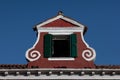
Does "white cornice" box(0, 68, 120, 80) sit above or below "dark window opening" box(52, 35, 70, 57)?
below

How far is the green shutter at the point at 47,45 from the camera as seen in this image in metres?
28.9

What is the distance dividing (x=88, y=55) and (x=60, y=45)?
2043 mm

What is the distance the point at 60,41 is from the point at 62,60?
1.74m

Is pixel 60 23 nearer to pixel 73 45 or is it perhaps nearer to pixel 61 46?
pixel 61 46

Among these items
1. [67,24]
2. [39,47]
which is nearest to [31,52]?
[39,47]

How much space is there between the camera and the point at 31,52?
2897cm

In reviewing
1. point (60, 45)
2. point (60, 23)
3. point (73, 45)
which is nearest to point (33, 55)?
point (60, 45)

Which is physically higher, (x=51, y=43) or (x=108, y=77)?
(x=51, y=43)

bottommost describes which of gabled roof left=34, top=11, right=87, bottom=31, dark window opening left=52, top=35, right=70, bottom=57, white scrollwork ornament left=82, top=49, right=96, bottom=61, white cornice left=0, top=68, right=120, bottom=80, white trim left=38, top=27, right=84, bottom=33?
white cornice left=0, top=68, right=120, bottom=80

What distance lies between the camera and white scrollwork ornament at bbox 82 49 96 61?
94.5ft

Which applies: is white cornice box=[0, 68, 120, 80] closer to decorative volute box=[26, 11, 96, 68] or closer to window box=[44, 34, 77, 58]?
decorative volute box=[26, 11, 96, 68]

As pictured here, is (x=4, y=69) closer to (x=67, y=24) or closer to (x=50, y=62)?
(x=50, y=62)

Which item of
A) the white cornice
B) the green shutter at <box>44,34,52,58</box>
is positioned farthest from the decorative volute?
the white cornice

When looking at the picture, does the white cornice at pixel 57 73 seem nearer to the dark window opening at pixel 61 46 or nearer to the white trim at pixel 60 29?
the dark window opening at pixel 61 46
